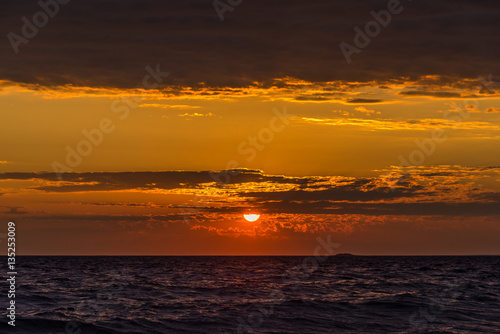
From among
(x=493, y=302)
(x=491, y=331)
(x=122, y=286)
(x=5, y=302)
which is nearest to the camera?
(x=491, y=331)

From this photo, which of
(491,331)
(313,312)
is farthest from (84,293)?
(491,331)

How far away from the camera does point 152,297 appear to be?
46.1m

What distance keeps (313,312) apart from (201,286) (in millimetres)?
21483

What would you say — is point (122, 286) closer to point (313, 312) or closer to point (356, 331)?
point (313, 312)

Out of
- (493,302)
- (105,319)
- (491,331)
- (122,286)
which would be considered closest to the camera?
(491,331)

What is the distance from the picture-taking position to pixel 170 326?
32719 millimetres

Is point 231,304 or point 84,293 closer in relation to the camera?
point 231,304

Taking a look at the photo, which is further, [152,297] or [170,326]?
[152,297]

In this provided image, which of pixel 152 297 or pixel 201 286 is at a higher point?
pixel 201 286

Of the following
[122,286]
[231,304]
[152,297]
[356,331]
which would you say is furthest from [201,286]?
[356,331]

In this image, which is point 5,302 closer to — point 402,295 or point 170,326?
point 170,326

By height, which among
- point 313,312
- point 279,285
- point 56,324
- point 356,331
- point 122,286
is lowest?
point 56,324

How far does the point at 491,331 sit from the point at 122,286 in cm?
3663

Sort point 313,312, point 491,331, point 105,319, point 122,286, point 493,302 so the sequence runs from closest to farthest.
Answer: point 491,331 < point 105,319 < point 313,312 < point 493,302 < point 122,286
